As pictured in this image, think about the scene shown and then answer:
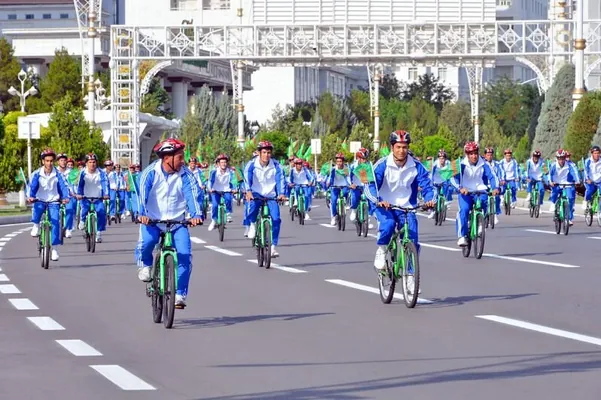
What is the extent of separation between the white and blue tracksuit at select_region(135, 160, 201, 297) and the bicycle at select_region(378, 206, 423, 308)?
226 centimetres

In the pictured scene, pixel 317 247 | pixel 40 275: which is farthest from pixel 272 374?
pixel 317 247

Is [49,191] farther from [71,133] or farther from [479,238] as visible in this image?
[71,133]

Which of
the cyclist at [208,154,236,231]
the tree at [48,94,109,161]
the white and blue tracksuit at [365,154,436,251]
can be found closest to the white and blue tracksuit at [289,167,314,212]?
the cyclist at [208,154,236,231]

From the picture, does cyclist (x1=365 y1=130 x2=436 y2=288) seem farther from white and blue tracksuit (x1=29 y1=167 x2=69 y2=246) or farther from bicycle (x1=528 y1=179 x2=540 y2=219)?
bicycle (x1=528 y1=179 x2=540 y2=219)

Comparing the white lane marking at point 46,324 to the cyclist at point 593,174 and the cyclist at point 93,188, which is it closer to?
the cyclist at point 93,188

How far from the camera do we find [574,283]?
19.7m

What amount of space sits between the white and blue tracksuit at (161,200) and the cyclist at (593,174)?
824 inches

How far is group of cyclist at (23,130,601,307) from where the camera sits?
15.1 m

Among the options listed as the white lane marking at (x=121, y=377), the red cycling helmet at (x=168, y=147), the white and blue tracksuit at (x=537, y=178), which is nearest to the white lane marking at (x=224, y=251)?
the red cycling helmet at (x=168, y=147)

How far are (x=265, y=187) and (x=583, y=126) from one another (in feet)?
105

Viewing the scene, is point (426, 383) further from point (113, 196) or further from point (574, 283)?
point (113, 196)

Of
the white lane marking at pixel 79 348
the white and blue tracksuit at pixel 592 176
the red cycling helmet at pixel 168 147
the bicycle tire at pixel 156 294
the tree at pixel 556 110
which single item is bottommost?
the white lane marking at pixel 79 348

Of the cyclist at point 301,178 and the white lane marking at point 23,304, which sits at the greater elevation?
the cyclist at point 301,178

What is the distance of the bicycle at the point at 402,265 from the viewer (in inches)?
A: 634
